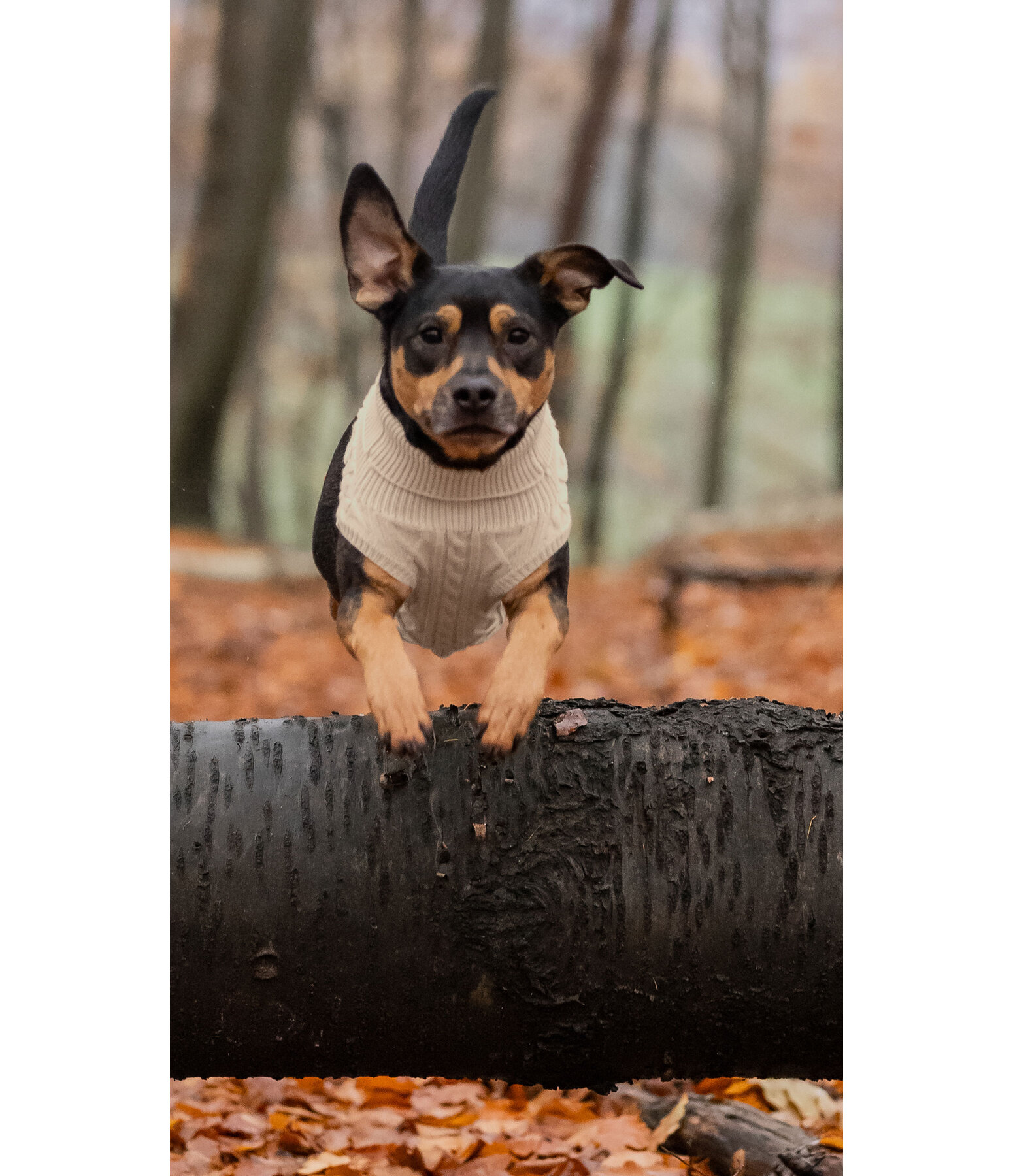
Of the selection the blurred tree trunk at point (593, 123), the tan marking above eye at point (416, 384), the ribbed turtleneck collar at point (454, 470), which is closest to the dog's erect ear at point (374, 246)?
the tan marking above eye at point (416, 384)

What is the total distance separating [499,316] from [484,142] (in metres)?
4.98

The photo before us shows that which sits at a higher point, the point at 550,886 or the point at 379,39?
the point at 379,39

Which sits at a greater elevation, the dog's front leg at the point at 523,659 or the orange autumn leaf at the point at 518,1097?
the dog's front leg at the point at 523,659

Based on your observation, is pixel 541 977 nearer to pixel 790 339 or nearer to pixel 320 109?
pixel 320 109

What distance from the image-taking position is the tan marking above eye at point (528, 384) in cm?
195

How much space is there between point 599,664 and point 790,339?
394 centimetres

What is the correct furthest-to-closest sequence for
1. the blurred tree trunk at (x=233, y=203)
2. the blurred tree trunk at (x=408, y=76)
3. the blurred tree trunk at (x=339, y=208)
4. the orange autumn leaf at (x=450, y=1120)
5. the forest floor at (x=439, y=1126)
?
the blurred tree trunk at (x=339, y=208) → the blurred tree trunk at (x=408, y=76) → the blurred tree trunk at (x=233, y=203) → the orange autumn leaf at (x=450, y=1120) → the forest floor at (x=439, y=1126)

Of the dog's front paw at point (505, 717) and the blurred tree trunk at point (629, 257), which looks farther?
the blurred tree trunk at point (629, 257)

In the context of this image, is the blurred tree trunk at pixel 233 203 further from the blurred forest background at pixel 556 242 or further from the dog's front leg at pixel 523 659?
the dog's front leg at pixel 523 659

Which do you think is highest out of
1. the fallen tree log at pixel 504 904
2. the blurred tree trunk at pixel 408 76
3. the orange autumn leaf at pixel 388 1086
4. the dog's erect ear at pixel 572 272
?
the blurred tree trunk at pixel 408 76

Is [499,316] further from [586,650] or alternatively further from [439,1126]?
[586,650]

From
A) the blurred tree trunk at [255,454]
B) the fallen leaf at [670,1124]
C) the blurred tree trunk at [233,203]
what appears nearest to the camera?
the fallen leaf at [670,1124]
